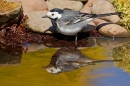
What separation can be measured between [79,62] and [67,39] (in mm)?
1663

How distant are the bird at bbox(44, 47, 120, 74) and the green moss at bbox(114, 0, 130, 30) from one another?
5.29 feet

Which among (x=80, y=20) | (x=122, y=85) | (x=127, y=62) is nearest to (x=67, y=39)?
(x=80, y=20)

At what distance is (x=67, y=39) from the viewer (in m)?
9.34

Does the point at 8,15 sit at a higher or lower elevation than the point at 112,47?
higher

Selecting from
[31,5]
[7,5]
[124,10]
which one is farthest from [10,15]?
[124,10]

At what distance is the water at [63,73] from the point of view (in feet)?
22.0

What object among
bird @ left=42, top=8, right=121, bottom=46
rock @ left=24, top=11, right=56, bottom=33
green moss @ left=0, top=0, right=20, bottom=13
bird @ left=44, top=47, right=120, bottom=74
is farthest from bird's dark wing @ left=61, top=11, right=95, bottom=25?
green moss @ left=0, top=0, right=20, bottom=13

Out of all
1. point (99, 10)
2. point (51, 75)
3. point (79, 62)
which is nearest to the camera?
point (51, 75)

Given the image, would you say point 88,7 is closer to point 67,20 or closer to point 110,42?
point 110,42

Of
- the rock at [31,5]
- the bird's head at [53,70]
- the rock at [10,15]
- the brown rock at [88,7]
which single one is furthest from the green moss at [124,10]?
the bird's head at [53,70]

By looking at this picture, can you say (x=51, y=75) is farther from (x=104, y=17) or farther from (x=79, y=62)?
(x=104, y=17)

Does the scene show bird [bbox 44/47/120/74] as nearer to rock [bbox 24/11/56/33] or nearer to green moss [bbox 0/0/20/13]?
rock [bbox 24/11/56/33]

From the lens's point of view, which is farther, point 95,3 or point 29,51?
point 95,3

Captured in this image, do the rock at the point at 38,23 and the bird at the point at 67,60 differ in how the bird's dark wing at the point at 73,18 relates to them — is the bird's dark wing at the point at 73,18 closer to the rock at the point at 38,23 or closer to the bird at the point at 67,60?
the bird at the point at 67,60
